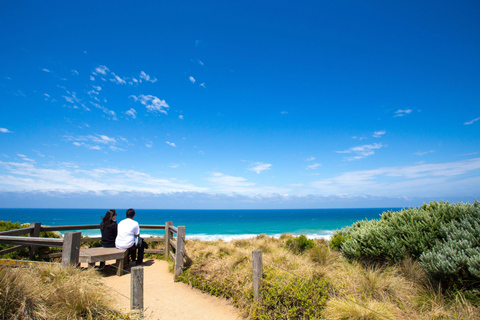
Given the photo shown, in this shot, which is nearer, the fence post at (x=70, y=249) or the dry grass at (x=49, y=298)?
the dry grass at (x=49, y=298)

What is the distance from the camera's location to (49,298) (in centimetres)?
345

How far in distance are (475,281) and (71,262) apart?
25.1 ft

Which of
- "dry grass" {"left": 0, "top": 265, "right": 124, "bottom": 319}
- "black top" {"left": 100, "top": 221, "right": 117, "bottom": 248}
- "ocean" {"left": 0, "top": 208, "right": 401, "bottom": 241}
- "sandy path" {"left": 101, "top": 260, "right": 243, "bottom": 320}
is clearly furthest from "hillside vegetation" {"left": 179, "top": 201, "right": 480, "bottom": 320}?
"ocean" {"left": 0, "top": 208, "right": 401, "bottom": 241}

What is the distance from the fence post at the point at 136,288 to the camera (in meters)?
3.48

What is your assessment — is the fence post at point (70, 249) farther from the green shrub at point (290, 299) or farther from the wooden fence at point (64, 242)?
the green shrub at point (290, 299)

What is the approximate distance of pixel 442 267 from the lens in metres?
4.82

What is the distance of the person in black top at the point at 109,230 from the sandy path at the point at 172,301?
995 millimetres

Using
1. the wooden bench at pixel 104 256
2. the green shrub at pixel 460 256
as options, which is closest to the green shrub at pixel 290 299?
the green shrub at pixel 460 256

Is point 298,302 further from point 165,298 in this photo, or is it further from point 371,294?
point 165,298

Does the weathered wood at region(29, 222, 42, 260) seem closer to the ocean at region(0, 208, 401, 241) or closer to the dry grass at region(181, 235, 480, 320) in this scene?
the dry grass at region(181, 235, 480, 320)

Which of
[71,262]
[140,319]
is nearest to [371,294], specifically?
[140,319]

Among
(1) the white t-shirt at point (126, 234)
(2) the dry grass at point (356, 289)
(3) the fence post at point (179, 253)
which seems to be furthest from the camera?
(1) the white t-shirt at point (126, 234)

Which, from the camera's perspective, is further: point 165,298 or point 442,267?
point 165,298

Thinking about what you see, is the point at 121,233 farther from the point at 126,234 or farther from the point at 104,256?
the point at 104,256
